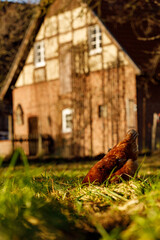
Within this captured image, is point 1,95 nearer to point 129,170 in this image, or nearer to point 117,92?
point 117,92

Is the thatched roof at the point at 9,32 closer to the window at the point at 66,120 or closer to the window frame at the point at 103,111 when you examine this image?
the window at the point at 66,120

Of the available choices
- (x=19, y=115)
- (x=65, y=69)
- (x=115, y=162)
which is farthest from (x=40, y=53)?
(x=115, y=162)

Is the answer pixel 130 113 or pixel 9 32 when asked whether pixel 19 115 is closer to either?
pixel 130 113

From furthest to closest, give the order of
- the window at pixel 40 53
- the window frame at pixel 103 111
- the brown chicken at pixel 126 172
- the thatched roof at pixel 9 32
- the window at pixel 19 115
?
the thatched roof at pixel 9 32 < the window at pixel 19 115 < the window at pixel 40 53 < the window frame at pixel 103 111 < the brown chicken at pixel 126 172

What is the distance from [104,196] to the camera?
263cm

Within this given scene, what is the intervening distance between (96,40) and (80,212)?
13.8 m

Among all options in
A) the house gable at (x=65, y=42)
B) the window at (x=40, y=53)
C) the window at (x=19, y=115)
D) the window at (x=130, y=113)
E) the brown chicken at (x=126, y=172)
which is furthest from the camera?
the window at (x=19, y=115)

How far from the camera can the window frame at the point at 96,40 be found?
50.7ft

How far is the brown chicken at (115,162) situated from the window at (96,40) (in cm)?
1247

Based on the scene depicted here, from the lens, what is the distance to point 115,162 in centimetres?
314

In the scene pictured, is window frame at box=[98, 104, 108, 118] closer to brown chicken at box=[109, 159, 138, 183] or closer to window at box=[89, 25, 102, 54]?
window at box=[89, 25, 102, 54]

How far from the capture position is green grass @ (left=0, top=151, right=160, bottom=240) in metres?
1.86

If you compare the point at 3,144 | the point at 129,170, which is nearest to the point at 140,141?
the point at 3,144

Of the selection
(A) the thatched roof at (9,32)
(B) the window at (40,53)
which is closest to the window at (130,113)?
(B) the window at (40,53)
